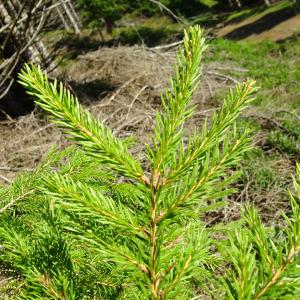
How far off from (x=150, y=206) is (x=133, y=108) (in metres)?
5.23

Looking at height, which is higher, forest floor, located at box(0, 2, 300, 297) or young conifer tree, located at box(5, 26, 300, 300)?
young conifer tree, located at box(5, 26, 300, 300)

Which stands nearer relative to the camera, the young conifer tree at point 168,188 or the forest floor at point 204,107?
the young conifer tree at point 168,188

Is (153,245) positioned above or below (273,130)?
above

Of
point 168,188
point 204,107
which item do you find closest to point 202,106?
point 204,107

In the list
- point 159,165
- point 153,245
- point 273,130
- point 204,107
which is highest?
point 159,165

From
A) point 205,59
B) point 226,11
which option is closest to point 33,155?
point 205,59

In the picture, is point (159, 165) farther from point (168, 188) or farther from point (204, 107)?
point (204, 107)

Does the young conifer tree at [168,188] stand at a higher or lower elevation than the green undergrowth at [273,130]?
higher

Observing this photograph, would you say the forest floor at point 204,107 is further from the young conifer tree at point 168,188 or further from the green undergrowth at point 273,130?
the young conifer tree at point 168,188

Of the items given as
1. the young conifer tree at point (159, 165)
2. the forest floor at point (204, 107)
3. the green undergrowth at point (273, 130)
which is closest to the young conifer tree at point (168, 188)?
the young conifer tree at point (159, 165)

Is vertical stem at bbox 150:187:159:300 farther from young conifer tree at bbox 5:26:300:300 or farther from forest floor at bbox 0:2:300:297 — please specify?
forest floor at bbox 0:2:300:297

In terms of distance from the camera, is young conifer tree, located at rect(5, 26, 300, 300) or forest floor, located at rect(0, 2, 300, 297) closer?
young conifer tree, located at rect(5, 26, 300, 300)

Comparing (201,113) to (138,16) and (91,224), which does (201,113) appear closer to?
(91,224)

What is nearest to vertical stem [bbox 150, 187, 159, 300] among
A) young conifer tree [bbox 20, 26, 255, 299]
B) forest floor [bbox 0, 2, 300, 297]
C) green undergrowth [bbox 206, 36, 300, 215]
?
young conifer tree [bbox 20, 26, 255, 299]
